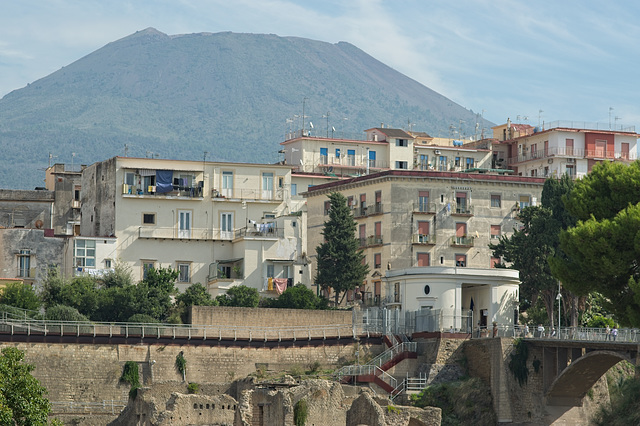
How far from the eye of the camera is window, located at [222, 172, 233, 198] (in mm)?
92500

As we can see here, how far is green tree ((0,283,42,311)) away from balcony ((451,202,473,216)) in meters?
29.8

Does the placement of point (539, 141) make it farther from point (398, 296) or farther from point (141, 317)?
point (141, 317)

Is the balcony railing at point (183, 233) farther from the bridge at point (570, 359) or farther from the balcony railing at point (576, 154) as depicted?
the balcony railing at point (576, 154)

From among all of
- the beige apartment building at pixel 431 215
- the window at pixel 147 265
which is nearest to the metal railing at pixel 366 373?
the beige apartment building at pixel 431 215

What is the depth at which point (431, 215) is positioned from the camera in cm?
9344

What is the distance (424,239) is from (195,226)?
1528 centimetres

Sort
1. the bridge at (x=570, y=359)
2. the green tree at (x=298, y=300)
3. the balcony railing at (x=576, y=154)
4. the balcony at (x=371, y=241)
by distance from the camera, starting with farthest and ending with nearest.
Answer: the balcony railing at (x=576, y=154), the balcony at (x=371, y=241), the green tree at (x=298, y=300), the bridge at (x=570, y=359)

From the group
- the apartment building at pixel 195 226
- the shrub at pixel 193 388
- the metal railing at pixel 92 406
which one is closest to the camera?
the shrub at pixel 193 388

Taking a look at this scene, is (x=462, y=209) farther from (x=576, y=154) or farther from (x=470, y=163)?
(x=470, y=163)

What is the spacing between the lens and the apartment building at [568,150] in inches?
4464

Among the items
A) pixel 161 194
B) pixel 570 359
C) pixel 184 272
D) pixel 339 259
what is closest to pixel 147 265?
pixel 184 272

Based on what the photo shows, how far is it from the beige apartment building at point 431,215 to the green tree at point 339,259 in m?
2.78

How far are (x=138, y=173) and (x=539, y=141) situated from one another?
39944 millimetres

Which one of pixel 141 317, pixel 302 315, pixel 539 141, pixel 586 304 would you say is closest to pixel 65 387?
pixel 141 317
